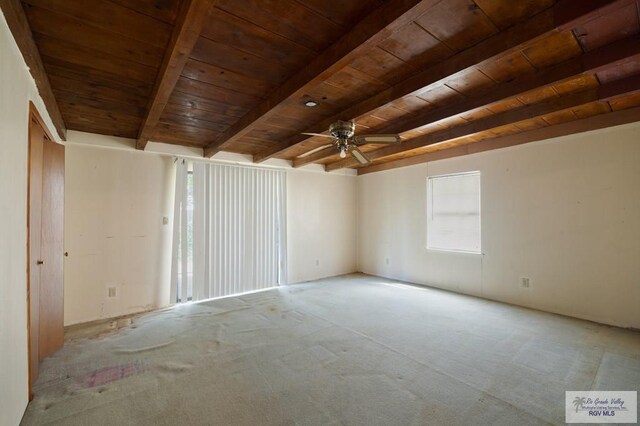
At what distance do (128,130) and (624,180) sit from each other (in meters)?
5.95

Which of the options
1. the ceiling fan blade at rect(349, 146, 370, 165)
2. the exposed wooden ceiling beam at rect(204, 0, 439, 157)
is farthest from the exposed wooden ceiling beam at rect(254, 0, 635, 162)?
the exposed wooden ceiling beam at rect(204, 0, 439, 157)

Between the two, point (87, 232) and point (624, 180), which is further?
point (87, 232)

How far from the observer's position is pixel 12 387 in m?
1.60

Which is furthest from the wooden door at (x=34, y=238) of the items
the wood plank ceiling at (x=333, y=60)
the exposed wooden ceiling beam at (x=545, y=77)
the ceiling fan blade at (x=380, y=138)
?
the exposed wooden ceiling beam at (x=545, y=77)

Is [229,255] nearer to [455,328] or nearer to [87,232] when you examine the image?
[87,232]

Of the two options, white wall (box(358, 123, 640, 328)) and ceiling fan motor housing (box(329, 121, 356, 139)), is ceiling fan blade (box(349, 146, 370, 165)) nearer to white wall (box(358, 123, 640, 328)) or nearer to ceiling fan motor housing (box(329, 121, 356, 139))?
ceiling fan motor housing (box(329, 121, 356, 139))

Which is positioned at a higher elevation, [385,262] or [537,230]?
[537,230]

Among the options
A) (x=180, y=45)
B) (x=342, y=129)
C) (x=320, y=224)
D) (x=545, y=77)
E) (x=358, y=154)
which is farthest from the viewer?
(x=320, y=224)

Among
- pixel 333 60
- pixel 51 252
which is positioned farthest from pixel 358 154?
pixel 51 252

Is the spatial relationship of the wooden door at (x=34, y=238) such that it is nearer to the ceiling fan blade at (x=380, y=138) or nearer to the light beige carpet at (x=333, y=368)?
the light beige carpet at (x=333, y=368)

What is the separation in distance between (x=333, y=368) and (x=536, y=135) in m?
3.93

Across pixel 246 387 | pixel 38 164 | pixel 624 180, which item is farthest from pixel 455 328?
pixel 38 164

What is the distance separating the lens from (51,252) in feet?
8.87

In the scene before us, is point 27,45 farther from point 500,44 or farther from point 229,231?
point 229,231
